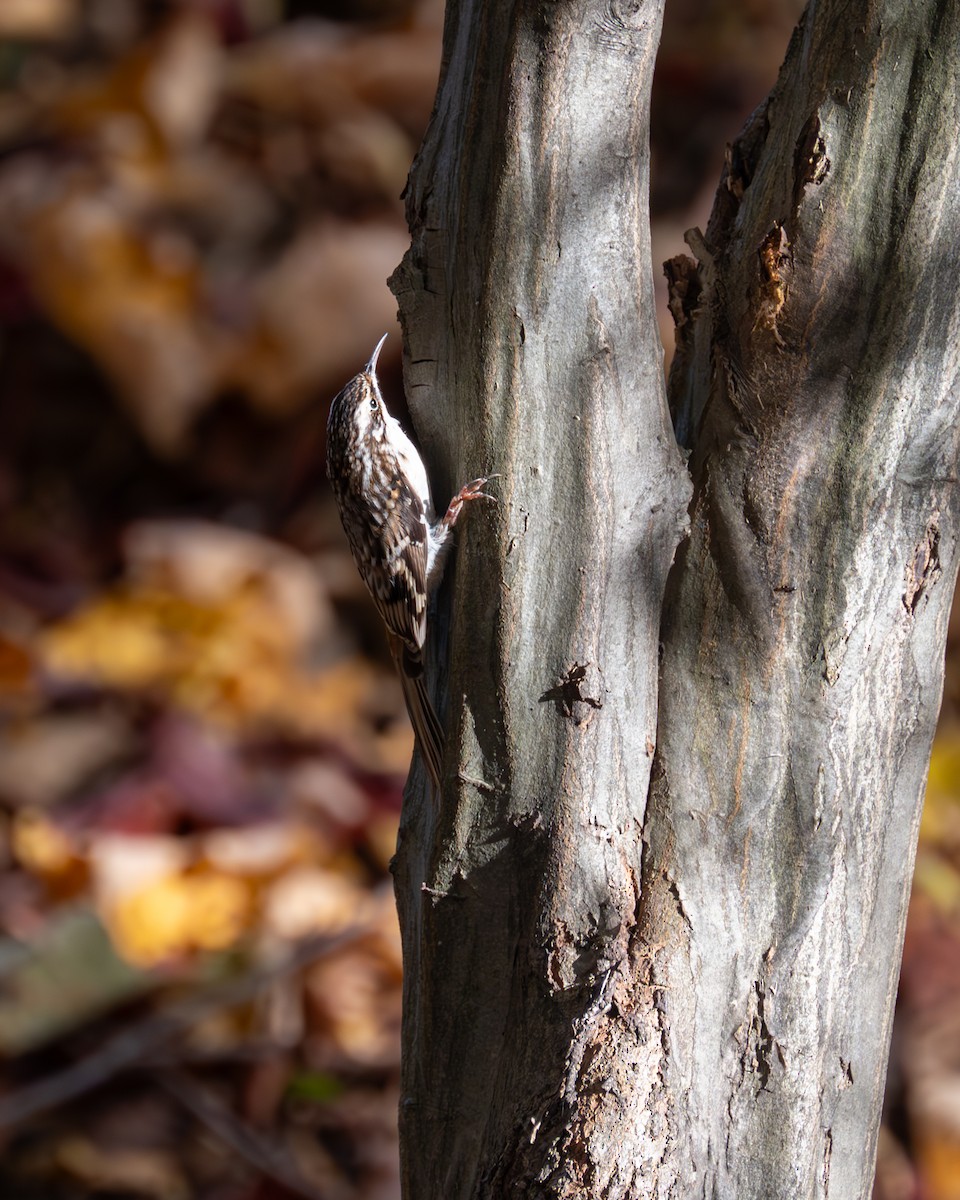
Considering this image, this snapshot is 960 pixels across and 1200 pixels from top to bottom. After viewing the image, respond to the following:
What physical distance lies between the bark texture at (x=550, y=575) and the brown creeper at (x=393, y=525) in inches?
9.2

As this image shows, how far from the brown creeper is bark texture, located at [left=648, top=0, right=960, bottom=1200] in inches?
18.2

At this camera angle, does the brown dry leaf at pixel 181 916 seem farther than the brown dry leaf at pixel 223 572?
No

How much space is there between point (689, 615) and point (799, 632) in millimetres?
157

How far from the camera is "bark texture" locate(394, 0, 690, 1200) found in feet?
5.77

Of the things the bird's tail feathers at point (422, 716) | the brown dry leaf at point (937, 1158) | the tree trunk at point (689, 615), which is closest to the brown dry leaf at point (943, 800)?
the brown dry leaf at point (937, 1158)

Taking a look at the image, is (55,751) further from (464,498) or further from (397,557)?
(464,498)

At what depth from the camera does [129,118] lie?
7414mm

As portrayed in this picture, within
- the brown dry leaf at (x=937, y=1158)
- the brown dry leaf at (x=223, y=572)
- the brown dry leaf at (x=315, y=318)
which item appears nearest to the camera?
the brown dry leaf at (x=937, y=1158)

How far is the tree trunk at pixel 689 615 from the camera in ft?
5.74

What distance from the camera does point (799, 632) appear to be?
1812mm

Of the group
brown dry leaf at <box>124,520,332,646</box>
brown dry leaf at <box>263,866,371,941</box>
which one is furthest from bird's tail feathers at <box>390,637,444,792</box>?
brown dry leaf at <box>124,520,332,646</box>

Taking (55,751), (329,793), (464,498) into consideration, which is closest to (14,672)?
(55,751)

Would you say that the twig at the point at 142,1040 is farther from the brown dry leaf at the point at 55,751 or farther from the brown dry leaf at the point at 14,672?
the brown dry leaf at the point at 14,672

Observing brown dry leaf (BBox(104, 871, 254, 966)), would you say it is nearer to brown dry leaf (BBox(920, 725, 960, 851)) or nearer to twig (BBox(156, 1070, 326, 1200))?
twig (BBox(156, 1070, 326, 1200))
